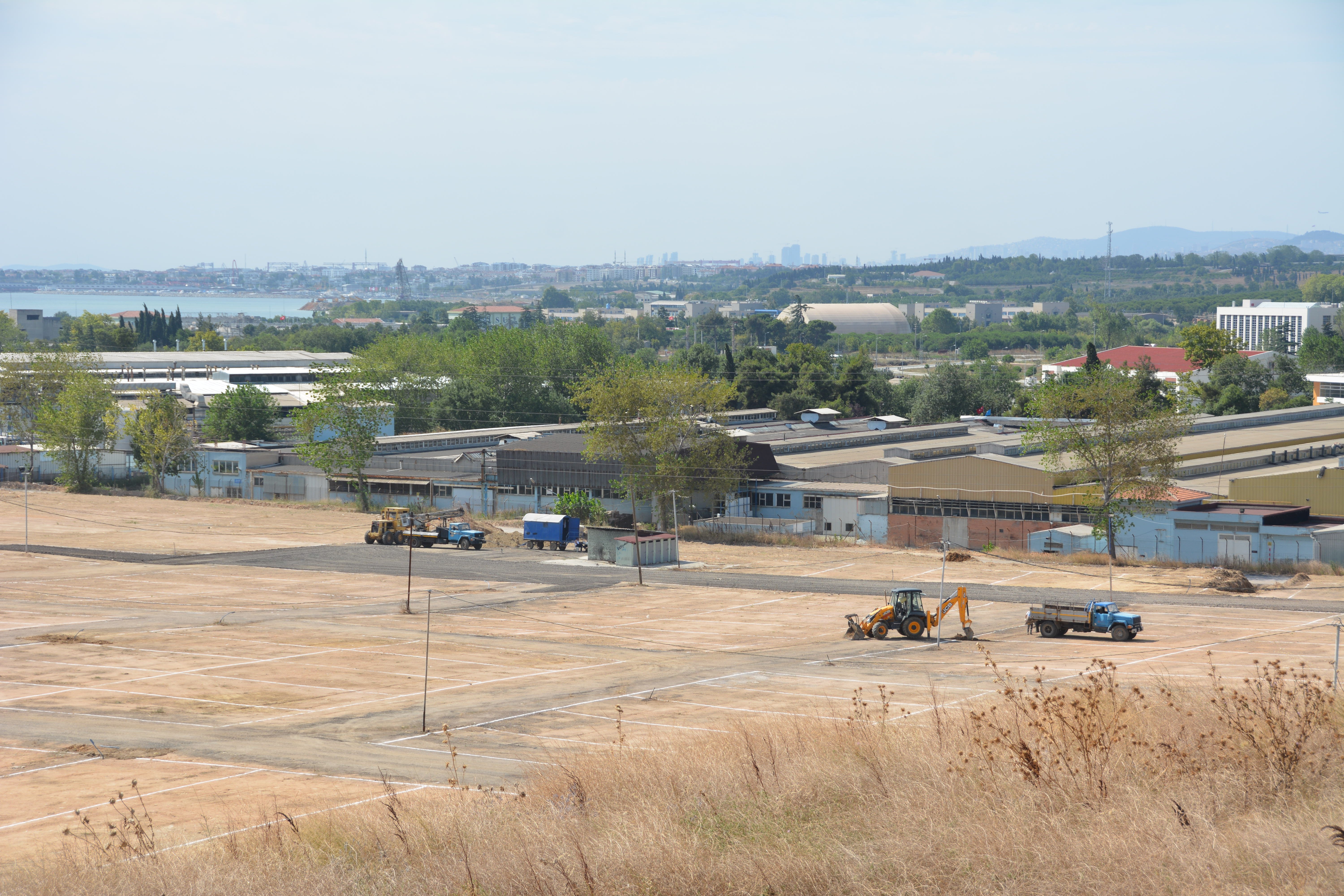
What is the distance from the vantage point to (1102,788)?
1257 centimetres

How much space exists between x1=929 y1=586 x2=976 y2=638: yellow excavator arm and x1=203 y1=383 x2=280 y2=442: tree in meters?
80.7

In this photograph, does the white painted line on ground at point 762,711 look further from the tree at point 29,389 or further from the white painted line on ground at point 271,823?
the tree at point 29,389

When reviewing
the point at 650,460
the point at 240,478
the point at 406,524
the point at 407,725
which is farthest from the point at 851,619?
the point at 240,478

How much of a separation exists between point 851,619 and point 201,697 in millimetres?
20501

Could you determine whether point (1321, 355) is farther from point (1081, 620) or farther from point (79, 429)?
point (79, 429)

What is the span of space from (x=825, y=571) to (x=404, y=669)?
26802 millimetres

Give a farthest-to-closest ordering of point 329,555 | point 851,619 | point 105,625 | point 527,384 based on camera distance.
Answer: point 527,384 < point 329,555 < point 105,625 < point 851,619

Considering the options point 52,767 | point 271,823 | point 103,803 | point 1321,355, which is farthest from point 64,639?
point 1321,355

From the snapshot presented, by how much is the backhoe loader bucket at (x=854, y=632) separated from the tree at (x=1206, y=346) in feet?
411

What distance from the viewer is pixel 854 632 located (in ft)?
127

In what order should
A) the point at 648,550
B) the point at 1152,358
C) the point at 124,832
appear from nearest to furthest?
the point at 124,832 → the point at 648,550 → the point at 1152,358

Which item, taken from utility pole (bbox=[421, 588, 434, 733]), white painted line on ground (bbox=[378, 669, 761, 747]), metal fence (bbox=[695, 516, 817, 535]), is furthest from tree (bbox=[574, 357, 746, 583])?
white painted line on ground (bbox=[378, 669, 761, 747])

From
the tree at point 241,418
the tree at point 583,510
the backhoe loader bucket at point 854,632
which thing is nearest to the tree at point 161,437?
the tree at point 241,418

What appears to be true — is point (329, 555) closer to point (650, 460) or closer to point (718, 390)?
point (650, 460)
